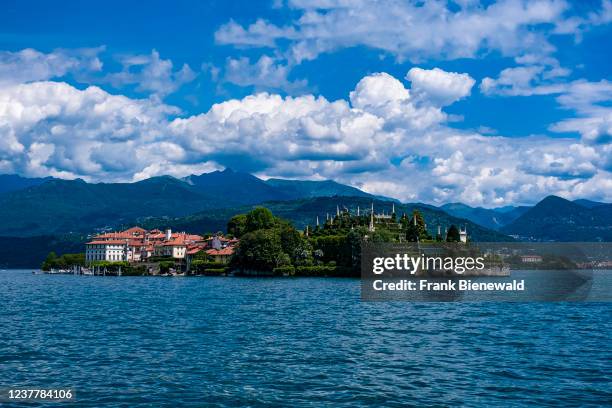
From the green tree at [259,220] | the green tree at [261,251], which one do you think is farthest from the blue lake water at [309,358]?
the green tree at [259,220]

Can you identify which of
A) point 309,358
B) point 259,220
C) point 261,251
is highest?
point 259,220

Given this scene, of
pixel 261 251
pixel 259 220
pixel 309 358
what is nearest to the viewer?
pixel 309 358

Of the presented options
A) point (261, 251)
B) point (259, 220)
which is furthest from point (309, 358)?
point (259, 220)

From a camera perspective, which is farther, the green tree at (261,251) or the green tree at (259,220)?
the green tree at (259,220)

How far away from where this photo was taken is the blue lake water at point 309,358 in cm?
2753

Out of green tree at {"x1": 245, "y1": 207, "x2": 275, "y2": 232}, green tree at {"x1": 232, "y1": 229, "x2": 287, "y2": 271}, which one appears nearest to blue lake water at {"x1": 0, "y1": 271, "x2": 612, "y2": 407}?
green tree at {"x1": 232, "y1": 229, "x2": 287, "y2": 271}

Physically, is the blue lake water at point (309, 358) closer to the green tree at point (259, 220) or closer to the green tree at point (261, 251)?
the green tree at point (261, 251)

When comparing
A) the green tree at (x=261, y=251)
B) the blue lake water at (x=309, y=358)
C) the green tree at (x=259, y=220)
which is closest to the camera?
the blue lake water at (x=309, y=358)

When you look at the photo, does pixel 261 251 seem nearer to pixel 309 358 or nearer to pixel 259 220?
pixel 259 220

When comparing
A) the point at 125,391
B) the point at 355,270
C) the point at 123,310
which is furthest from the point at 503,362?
the point at 355,270

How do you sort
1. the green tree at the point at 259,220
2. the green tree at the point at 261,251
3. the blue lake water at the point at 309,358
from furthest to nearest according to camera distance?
1. the green tree at the point at 259,220
2. the green tree at the point at 261,251
3. the blue lake water at the point at 309,358

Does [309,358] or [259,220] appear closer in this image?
[309,358]

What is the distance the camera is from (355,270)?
16512cm

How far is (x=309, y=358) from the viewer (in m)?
35.8
